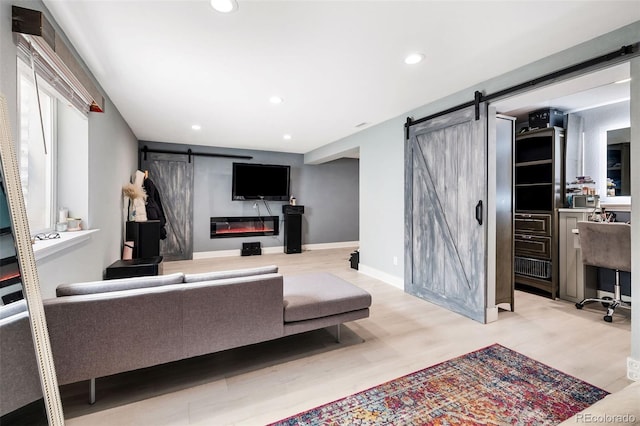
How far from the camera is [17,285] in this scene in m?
1.29

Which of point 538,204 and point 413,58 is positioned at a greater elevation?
point 413,58

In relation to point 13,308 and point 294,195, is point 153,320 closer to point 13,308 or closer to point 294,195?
point 13,308

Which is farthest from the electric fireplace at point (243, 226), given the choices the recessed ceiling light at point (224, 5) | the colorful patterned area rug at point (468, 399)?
the colorful patterned area rug at point (468, 399)

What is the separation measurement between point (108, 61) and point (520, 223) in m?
5.22

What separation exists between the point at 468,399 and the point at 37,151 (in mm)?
3590

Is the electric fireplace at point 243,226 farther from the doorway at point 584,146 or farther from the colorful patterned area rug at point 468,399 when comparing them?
the colorful patterned area rug at point 468,399

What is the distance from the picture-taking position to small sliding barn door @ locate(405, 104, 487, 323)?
117 inches

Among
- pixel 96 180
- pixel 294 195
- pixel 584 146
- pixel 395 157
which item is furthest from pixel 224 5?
pixel 294 195

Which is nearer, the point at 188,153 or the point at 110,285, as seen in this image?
the point at 110,285

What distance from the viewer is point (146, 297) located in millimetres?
1687

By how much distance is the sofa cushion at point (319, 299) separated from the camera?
87.0 inches

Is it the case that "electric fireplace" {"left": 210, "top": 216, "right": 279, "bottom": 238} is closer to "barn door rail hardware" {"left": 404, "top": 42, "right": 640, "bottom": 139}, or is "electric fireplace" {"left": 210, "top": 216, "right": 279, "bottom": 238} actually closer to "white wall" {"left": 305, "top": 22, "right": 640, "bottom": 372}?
"white wall" {"left": 305, "top": 22, "right": 640, "bottom": 372}

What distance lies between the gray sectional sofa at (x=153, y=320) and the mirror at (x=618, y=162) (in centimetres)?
413

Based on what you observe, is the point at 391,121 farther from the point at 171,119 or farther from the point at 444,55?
the point at 171,119
